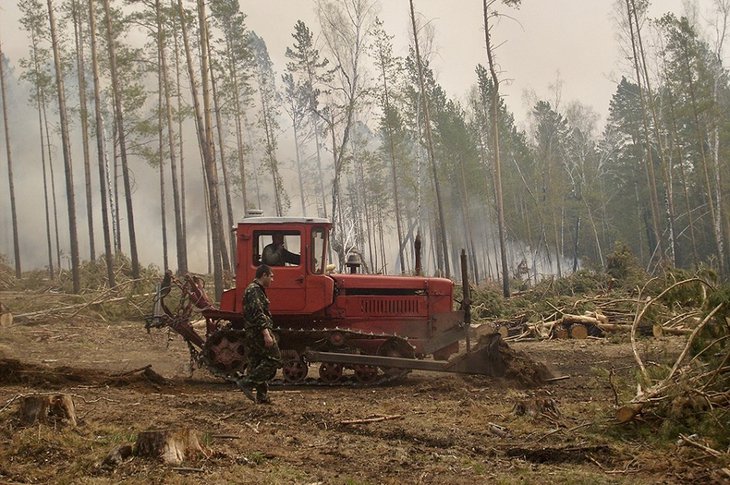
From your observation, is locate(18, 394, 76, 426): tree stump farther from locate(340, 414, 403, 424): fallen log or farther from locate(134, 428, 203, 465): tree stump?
locate(340, 414, 403, 424): fallen log

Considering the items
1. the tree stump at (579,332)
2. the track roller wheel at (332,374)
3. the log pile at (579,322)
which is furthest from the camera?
the tree stump at (579,332)

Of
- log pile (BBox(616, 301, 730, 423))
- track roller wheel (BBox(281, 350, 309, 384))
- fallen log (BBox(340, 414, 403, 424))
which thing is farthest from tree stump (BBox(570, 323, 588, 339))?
fallen log (BBox(340, 414, 403, 424))

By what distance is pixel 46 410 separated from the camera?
6297 mm

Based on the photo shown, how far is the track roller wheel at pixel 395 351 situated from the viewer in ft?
32.9

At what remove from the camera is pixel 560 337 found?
1523 cm

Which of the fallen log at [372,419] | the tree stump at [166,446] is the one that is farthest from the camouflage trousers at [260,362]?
the tree stump at [166,446]

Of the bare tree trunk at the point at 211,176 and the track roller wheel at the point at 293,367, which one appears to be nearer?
the track roller wheel at the point at 293,367

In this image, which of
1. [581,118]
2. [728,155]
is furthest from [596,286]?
[581,118]

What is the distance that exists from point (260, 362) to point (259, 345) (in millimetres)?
216

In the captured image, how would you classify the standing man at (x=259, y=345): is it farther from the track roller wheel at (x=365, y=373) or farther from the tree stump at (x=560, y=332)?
the tree stump at (x=560, y=332)

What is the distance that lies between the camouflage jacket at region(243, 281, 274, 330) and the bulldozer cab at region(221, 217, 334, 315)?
165cm

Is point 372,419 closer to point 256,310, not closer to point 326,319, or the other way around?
point 256,310

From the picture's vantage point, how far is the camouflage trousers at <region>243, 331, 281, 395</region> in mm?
8133

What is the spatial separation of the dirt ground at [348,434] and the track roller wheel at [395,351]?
288 millimetres
